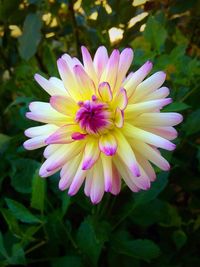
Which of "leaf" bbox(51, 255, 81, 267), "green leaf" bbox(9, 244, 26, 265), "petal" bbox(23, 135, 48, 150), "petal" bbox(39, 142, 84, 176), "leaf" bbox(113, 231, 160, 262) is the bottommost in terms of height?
"leaf" bbox(113, 231, 160, 262)

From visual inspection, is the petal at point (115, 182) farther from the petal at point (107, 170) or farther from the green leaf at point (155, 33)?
the green leaf at point (155, 33)

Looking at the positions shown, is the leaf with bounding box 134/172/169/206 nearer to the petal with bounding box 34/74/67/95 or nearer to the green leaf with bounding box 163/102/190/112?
the green leaf with bounding box 163/102/190/112

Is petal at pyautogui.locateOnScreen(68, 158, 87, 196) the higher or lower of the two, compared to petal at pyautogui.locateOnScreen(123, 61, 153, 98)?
lower

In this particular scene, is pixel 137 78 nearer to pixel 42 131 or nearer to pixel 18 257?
pixel 42 131

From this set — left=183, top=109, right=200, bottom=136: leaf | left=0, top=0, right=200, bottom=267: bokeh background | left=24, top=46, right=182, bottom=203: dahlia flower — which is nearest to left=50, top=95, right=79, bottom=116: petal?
left=24, top=46, right=182, bottom=203: dahlia flower

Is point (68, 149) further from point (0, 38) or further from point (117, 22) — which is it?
point (0, 38)

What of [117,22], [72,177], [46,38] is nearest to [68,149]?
[72,177]

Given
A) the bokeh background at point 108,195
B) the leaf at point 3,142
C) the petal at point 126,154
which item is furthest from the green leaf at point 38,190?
the petal at point 126,154

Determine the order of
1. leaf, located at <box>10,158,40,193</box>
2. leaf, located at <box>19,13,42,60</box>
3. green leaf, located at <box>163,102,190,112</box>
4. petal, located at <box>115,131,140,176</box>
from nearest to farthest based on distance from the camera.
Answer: petal, located at <box>115,131,140,176</box> < green leaf, located at <box>163,102,190,112</box> < leaf, located at <box>10,158,40,193</box> < leaf, located at <box>19,13,42,60</box>
